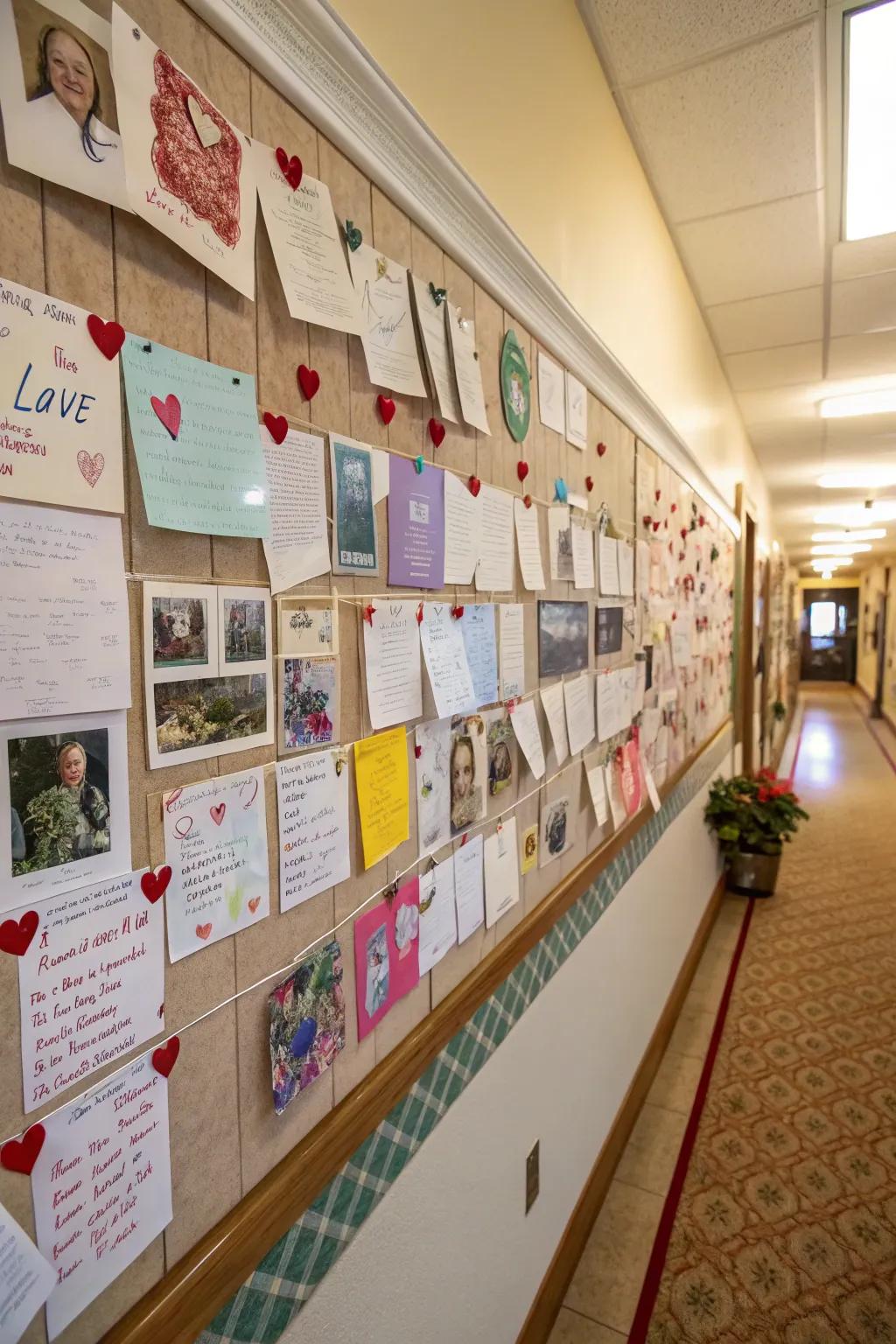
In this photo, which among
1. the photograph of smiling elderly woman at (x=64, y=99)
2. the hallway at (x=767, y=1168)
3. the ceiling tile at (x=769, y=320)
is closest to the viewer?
the photograph of smiling elderly woman at (x=64, y=99)

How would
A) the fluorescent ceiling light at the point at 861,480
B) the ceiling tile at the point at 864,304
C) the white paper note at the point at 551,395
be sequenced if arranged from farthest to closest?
1. the fluorescent ceiling light at the point at 861,480
2. the ceiling tile at the point at 864,304
3. the white paper note at the point at 551,395

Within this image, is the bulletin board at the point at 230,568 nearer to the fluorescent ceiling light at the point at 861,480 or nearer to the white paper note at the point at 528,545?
the white paper note at the point at 528,545

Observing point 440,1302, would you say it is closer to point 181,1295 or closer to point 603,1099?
point 181,1295

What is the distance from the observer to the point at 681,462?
2461 mm

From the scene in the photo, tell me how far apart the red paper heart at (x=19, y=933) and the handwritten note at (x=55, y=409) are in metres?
0.27

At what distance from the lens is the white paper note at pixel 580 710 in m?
1.42

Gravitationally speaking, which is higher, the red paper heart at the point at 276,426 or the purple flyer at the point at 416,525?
the red paper heart at the point at 276,426

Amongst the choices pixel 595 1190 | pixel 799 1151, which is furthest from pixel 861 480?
pixel 595 1190

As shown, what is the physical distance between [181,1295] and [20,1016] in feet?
1.00

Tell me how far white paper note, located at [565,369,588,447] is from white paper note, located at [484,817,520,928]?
0.78 m

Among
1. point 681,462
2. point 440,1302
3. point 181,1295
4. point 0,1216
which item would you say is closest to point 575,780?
point 440,1302

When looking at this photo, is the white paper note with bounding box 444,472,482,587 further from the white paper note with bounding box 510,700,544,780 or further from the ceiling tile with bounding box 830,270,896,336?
the ceiling tile with bounding box 830,270,896,336

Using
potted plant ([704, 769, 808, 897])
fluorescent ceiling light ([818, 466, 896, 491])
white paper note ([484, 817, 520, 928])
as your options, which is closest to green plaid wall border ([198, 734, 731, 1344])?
white paper note ([484, 817, 520, 928])

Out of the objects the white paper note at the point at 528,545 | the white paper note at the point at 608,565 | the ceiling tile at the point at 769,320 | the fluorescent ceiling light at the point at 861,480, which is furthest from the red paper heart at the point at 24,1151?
the fluorescent ceiling light at the point at 861,480
